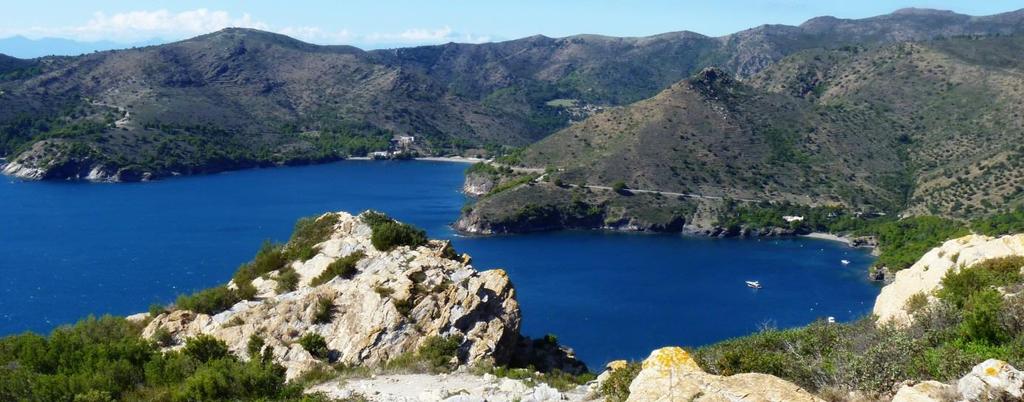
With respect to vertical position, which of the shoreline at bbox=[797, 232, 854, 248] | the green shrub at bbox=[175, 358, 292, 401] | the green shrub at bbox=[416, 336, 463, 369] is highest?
the green shrub at bbox=[175, 358, 292, 401]

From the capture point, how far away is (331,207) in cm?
12662

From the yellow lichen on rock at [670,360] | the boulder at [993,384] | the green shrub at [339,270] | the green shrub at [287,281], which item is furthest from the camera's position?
the green shrub at [287,281]

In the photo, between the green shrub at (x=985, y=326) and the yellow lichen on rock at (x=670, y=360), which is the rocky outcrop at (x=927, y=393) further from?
the green shrub at (x=985, y=326)

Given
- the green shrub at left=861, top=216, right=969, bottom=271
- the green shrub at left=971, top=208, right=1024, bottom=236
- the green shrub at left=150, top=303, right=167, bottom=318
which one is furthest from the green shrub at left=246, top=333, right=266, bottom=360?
the green shrub at left=971, top=208, right=1024, bottom=236

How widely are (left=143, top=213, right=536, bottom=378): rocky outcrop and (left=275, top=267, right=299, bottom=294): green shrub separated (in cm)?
98

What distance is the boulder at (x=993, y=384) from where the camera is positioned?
38.9 ft

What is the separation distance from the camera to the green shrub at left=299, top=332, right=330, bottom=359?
2417 cm

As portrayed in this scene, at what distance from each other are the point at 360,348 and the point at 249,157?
160729 mm

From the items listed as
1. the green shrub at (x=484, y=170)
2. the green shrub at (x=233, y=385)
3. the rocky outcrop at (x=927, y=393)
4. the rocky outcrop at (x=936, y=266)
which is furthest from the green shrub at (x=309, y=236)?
the green shrub at (x=484, y=170)

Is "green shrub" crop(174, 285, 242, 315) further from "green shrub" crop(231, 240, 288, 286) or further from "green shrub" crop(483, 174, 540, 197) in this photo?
"green shrub" crop(483, 174, 540, 197)

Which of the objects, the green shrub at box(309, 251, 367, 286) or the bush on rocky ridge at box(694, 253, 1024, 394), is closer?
the bush on rocky ridge at box(694, 253, 1024, 394)

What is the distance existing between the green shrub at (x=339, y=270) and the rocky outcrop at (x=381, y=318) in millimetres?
541

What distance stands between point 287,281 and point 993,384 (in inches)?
868

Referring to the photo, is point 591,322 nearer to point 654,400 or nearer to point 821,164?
point 654,400
